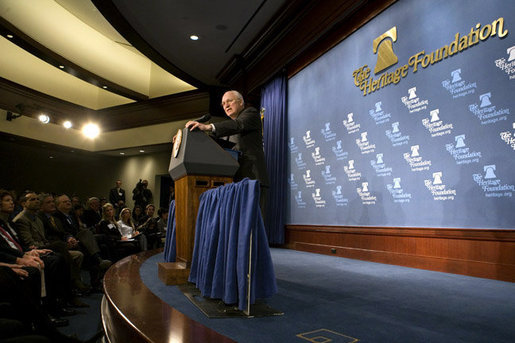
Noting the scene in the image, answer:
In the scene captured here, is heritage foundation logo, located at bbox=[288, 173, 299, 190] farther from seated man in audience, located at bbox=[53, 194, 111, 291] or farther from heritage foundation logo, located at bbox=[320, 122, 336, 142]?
seated man in audience, located at bbox=[53, 194, 111, 291]

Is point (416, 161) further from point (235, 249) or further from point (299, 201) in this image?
point (235, 249)

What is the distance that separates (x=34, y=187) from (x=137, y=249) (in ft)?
21.8

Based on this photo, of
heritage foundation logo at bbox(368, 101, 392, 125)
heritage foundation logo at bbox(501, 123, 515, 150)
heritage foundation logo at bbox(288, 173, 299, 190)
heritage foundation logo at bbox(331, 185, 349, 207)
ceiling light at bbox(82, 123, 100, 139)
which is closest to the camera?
heritage foundation logo at bbox(501, 123, 515, 150)

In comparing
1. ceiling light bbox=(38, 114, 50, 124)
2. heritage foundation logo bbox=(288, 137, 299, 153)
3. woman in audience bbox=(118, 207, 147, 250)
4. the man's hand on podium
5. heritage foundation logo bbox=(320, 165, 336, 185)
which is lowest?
woman in audience bbox=(118, 207, 147, 250)

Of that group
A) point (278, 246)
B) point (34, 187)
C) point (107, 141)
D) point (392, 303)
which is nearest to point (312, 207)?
point (278, 246)

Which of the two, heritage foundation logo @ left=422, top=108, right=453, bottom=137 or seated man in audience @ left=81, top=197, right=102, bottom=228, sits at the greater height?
heritage foundation logo @ left=422, top=108, right=453, bottom=137

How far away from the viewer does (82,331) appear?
8.05 feet

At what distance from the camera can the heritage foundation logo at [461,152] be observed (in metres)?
3.04

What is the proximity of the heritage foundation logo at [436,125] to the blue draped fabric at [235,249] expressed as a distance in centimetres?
250

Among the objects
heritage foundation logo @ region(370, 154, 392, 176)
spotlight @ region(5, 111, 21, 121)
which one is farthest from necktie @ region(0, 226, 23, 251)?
spotlight @ region(5, 111, 21, 121)

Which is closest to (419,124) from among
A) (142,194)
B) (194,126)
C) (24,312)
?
(194,126)

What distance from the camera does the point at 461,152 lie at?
3.15 m

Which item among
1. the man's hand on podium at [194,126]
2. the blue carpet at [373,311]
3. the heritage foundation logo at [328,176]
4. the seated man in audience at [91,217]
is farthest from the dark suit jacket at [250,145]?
the seated man in audience at [91,217]

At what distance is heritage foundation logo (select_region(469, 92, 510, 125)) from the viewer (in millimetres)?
2854
